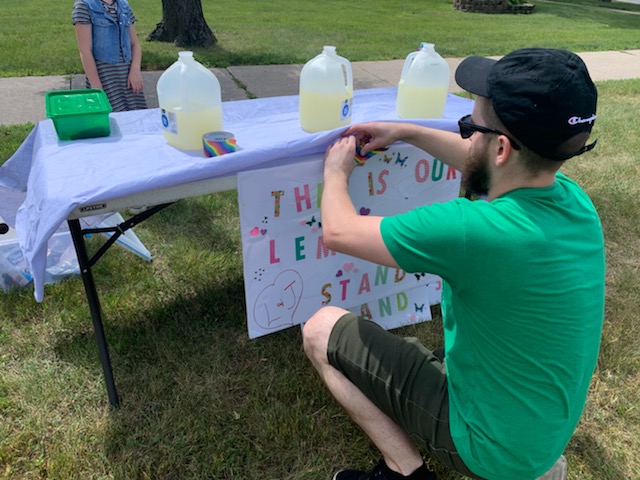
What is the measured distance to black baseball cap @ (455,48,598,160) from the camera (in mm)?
1310

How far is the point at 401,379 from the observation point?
170 centimetres

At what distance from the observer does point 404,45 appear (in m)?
8.97

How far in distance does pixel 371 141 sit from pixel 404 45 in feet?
25.2

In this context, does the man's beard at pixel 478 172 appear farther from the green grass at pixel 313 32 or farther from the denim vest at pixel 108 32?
the green grass at pixel 313 32

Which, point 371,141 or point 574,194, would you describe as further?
point 371,141

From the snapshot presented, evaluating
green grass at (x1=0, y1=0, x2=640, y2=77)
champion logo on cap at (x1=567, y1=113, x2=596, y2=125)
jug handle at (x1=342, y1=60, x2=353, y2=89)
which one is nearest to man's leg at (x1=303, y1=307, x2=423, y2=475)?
jug handle at (x1=342, y1=60, x2=353, y2=89)

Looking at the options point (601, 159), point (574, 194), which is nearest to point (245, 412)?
point (574, 194)

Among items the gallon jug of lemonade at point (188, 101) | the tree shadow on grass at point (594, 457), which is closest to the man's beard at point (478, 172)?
the gallon jug of lemonade at point (188, 101)

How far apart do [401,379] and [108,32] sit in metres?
2.79

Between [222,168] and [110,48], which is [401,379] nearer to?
[222,168]

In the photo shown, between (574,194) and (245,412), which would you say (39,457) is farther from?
(574,194)

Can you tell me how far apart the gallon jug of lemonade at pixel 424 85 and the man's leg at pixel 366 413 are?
1.01 m

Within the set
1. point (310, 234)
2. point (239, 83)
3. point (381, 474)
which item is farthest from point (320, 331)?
point (239, 83)

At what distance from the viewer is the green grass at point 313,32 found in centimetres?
721
